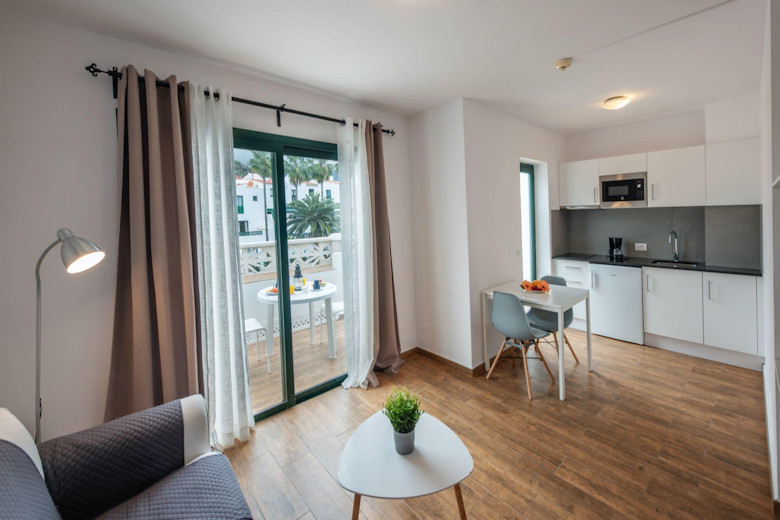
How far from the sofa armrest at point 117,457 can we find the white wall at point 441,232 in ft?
7.67

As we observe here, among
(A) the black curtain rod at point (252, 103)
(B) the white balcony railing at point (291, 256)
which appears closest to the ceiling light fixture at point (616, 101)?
(A) the black curtain rod at point (252, 103)

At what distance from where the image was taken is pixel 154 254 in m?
1.86

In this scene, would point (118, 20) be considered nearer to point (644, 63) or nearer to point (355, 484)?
point (355, 484)

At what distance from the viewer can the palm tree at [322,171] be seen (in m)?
2.84

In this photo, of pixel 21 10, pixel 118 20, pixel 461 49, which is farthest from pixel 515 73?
pixel 21 10

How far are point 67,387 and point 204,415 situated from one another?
87cm

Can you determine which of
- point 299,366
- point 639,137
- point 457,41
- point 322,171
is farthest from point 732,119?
point 299,366

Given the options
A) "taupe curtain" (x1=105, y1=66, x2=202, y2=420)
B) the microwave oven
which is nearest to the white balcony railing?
"taupe curtain" (x1=105, y1=66, x2=202, y2=420)

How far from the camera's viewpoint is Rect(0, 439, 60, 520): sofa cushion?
98cm

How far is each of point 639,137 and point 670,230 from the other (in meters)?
1.20

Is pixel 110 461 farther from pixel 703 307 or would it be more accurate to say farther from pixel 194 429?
pixel 703 307

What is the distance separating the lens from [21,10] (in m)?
1.63

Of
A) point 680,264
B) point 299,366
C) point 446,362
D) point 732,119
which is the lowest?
point 446,362

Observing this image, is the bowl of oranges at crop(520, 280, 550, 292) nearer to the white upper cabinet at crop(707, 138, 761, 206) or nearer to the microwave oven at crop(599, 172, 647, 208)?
the microwave oven at crop(599, 172, 647, 208)
